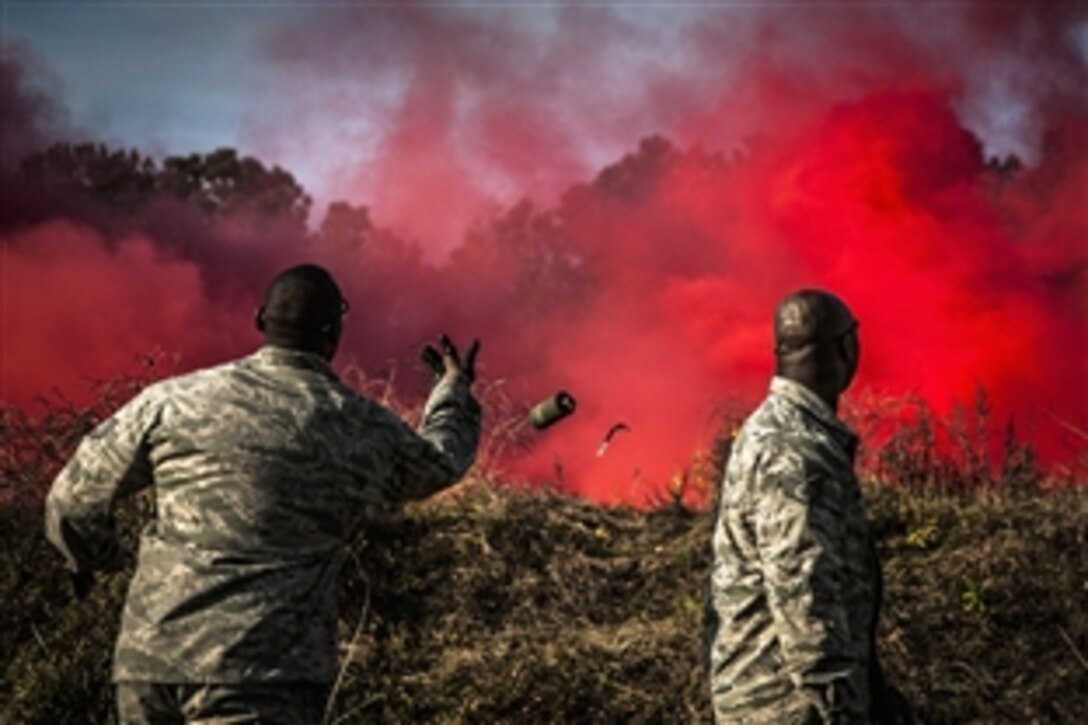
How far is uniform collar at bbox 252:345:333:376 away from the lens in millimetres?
5355

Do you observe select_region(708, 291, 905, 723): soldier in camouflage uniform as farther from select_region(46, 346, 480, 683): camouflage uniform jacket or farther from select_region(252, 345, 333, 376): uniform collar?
select_region(252, 345, 333, 376): uniform collar

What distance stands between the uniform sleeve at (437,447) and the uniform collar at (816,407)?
3.90ft

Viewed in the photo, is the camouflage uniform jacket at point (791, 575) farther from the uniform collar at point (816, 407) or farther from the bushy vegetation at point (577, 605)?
the bushy vegetation at point (577, 605)

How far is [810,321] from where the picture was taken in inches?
200

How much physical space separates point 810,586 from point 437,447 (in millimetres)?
1498

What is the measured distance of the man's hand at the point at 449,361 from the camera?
609 centimetres

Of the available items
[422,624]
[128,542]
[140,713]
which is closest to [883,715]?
[140,713]

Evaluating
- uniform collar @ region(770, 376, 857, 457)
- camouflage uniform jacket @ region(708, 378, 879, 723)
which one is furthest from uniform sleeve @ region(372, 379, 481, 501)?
uniform collar @ region(770, 376, 857, 457)

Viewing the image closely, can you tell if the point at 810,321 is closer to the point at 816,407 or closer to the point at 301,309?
the point at 816,407

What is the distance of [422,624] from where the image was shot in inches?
448

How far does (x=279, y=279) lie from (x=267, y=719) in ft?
4.81

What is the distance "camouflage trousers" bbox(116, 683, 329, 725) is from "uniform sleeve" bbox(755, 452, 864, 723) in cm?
158

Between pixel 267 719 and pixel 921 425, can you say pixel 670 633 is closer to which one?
pixel 921 425

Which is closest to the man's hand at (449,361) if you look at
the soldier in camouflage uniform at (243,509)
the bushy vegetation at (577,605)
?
the soldier in camouflage uniform at (243,509)
